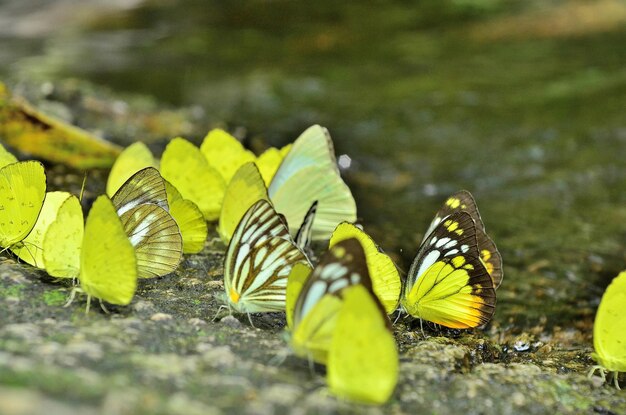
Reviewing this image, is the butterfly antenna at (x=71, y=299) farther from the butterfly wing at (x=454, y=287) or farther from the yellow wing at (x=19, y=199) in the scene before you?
the butterfly wing at (x=454, y=287)

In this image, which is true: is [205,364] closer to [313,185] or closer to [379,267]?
[379,267]

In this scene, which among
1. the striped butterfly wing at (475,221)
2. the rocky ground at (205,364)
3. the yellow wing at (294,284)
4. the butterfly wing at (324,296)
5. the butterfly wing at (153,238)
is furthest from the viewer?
the striped butterfly wing at (475,221)

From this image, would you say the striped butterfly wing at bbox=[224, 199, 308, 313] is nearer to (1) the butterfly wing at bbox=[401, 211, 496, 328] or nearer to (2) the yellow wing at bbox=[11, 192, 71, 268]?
(1) the butterfly wing at bbox=[401, 211, 496, 328]

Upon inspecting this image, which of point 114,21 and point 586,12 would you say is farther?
point 114,21

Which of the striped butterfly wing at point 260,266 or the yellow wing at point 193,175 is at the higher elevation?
the yellow wing at point 193,175

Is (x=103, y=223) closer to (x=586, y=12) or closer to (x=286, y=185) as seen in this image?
(x=286, y=185)

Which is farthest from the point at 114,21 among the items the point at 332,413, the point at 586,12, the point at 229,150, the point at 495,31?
the point at 332,413

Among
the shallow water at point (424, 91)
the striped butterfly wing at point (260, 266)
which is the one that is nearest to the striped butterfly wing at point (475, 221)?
the shallow water at point (424, 91)
